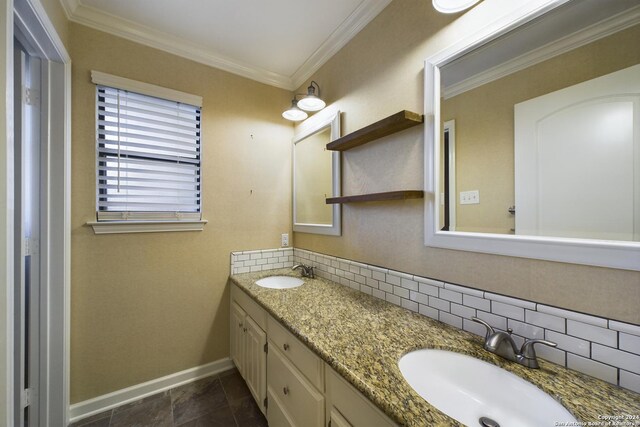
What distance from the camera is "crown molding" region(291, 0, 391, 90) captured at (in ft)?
5.07

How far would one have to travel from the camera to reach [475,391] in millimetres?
872

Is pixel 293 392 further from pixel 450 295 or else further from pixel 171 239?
pixel 171 239

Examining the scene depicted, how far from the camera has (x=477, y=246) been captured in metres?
1.07

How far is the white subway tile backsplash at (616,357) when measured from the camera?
729mm

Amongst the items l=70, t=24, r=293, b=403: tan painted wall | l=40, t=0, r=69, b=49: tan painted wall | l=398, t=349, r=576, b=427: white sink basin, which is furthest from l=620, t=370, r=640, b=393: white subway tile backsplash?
l=40, t=0, r=69, b=49: tan painted wall

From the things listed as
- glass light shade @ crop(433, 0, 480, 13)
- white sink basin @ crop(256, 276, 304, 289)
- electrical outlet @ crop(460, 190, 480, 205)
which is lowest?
white sink basin @ crop(256, 276, 304, 289)

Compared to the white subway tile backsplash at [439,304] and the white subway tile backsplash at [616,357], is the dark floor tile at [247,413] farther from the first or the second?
the white subway tile backsplash at [616,357]

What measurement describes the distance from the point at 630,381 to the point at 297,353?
1098mm

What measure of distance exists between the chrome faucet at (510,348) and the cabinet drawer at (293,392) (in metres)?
0.67

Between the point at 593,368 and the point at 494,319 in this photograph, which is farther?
the point at 494,319

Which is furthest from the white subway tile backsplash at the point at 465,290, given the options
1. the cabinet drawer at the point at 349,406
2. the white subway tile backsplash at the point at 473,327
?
the cabinet drawer at the point at 349,406

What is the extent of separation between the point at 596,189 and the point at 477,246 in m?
0.40

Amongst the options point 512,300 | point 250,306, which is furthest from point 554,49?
point 250,306

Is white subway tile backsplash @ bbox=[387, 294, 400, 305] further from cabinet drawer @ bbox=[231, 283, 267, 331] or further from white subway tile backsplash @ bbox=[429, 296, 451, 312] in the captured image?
cabinet drawer @ bbox=[231, 283, 267, 331]
